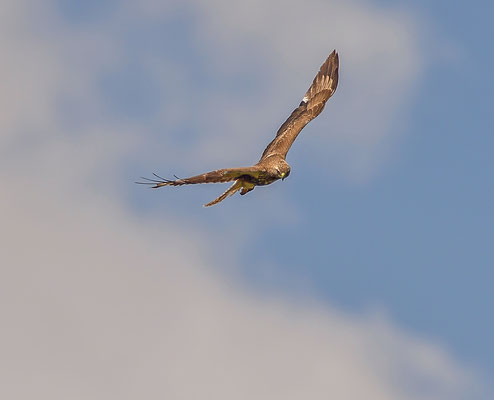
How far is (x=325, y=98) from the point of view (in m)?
51.7

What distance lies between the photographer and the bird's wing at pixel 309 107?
158 ft

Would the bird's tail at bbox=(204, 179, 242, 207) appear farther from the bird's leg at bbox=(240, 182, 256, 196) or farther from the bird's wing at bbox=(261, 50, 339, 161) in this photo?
the bird's wing at bbox=(261, 50, 339, 161)

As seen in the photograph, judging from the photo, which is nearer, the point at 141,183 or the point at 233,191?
the point at 141,183

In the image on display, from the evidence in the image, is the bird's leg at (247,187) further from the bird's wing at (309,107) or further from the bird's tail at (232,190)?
the bird's wing at (309,107)

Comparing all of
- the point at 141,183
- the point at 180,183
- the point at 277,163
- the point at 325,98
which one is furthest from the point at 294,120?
the point at 141,183

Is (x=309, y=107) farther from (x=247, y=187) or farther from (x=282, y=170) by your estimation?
(x=247, y=187)

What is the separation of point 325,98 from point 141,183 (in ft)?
56.4

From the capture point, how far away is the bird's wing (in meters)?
48.2

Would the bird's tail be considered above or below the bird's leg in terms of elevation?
below

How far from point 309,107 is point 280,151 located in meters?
4.42

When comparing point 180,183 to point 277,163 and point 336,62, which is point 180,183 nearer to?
point 277,163

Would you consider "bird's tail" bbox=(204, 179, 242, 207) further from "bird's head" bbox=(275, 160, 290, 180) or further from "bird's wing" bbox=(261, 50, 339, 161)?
"bird's wing" bbox=(261, 50, 339, 161)

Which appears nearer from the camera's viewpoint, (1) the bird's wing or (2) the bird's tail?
(2) the bird's tail

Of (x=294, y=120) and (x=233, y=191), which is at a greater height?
(x=294, y=120)
